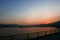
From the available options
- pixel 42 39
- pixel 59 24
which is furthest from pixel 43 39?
pixel 59 24

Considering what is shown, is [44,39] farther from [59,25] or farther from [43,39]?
[59,25]

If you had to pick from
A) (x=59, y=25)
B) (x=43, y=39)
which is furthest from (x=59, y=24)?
(x=43, y=39)

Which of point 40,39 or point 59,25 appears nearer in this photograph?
point 40,39

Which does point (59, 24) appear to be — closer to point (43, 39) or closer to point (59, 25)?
point (59, 25)

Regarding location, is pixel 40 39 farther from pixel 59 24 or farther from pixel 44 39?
pixel 59 24

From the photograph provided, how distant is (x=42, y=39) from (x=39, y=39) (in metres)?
0.46

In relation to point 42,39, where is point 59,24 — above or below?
above

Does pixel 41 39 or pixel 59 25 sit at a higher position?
pixel 59 25

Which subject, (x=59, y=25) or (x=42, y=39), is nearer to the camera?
(x=42, y=39)

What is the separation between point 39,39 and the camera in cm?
1393

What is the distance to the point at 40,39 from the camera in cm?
1391

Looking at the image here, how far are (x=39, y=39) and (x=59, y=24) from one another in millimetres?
188423

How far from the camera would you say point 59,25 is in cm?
19475

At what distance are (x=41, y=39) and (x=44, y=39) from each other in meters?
0.39
